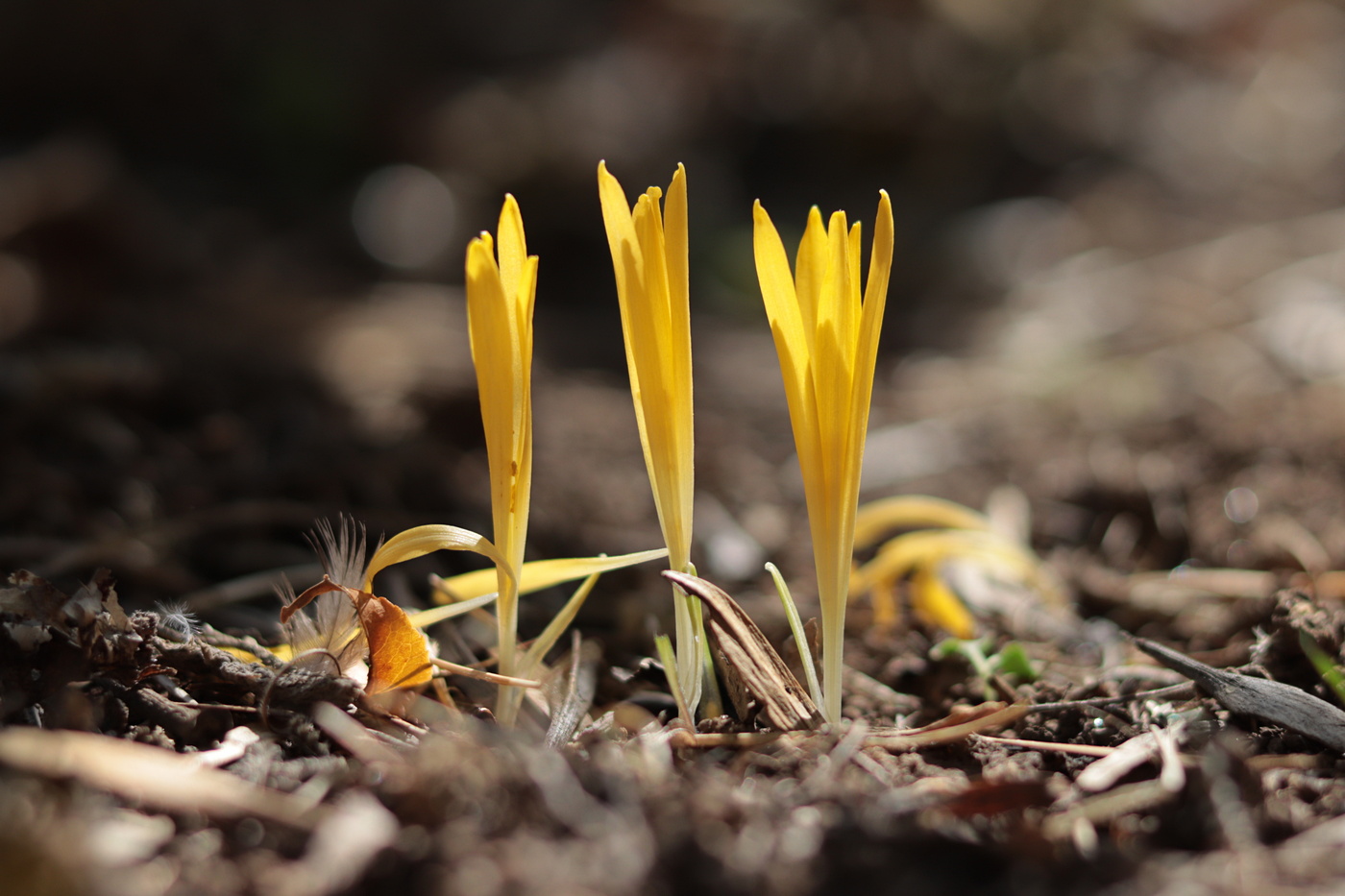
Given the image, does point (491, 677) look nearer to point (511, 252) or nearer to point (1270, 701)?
point (511, 252)

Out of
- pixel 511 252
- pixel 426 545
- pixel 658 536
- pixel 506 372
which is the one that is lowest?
pixel 658 536

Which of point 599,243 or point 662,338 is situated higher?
point 662,338

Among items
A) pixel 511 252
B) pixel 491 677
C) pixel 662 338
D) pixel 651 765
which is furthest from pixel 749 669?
pixel 511 252

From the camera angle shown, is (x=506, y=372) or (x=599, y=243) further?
(x=599, y=243)

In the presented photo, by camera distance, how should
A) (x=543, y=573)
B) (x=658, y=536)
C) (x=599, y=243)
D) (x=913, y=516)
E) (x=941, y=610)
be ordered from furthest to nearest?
(x=599, y=243)
(x=658, y=536)
(x=913, y=516)
(x=941, y=610)
(x=543, y=573)

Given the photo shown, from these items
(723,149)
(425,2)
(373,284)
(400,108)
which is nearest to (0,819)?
(373,284)

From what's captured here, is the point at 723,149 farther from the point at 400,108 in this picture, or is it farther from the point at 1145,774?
the point at 1145,774
